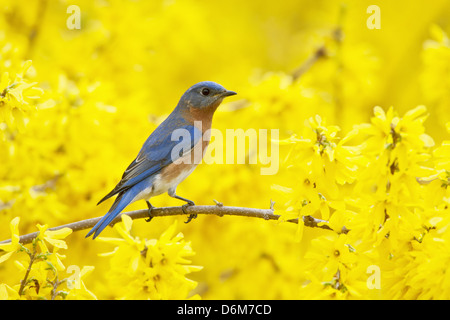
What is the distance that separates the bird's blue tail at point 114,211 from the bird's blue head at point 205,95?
812 millimetres

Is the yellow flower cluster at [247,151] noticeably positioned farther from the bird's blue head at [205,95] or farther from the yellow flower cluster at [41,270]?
the bird's blue head at [205,95]

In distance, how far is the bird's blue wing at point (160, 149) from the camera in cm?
329

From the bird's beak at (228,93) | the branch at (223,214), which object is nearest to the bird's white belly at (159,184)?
the branch at (223,214)

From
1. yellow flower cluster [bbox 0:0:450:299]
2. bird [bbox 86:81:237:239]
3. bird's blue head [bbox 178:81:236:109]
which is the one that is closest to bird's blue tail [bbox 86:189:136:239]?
bird [bbox 86:81:237:239]

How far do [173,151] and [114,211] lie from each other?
2.30ft

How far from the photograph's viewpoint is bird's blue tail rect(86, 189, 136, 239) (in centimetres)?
268

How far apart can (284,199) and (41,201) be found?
5.29 feet

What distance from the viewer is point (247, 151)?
170 inches

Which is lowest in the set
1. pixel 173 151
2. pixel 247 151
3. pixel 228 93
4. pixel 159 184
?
pixel 159 184

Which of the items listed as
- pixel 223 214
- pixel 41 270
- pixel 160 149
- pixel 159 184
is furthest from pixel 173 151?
pixel 41 270

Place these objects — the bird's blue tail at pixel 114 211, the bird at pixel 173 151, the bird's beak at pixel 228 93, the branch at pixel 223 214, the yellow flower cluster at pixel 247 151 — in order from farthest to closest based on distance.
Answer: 1. the bird's beak at pixel 228 93
2. the bird at pixel 173 151
3. the bird's blue tail at pixel 114 211
4. the branch at pixel 223 214
5. the yellow flower cluster at pixel 247 151

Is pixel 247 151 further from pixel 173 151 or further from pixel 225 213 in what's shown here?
pixel 225 213

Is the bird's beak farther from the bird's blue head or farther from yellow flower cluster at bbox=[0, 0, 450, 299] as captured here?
yellow flower cluster at bbox=[0, 0, 450, 299]

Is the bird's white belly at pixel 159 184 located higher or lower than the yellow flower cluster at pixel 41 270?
higher
